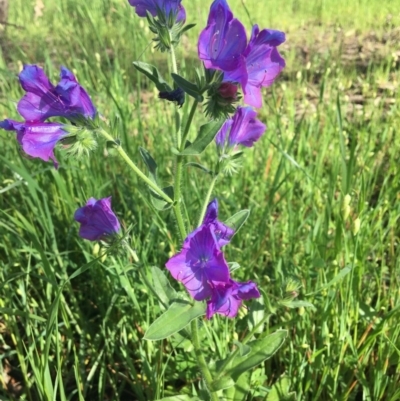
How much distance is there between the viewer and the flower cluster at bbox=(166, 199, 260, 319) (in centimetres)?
117

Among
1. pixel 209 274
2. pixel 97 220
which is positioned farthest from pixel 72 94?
pixel 209 274

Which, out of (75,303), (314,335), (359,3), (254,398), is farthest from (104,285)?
(359,3)

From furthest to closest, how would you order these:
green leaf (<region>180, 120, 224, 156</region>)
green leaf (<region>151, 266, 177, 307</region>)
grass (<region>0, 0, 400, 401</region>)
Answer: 1. grass (<region>0, 0, 400, 401</region>)
2. green leaf (<region>151, 266, 177, 307</region>)
3. green leaf (<region>180, 120, 224, 156</region>)

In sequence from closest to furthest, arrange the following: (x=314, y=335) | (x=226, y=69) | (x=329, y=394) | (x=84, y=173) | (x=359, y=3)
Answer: (x=226, y=69)
(x=329, y=394)
(x=314, y=335)
(x=84, y=173)
(x=359, y=3)

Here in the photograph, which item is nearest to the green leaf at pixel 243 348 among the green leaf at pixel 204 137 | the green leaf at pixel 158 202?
the green leaf at pixel 158 202

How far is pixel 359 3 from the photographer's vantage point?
319 centimetres

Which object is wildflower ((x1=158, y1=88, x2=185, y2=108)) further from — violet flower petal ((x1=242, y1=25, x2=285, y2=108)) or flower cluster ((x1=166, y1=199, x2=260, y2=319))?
flower cluster ((x1=166, y1=199, x2=260, y2=319))

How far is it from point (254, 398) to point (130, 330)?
52 centimetres

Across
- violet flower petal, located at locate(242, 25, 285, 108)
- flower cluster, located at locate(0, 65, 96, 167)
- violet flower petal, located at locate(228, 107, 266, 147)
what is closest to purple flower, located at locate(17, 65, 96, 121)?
flower cluster, located at locate(0, 65, 96, 167)

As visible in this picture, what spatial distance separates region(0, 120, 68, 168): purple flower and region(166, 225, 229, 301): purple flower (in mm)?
413

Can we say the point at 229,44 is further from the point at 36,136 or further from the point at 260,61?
the point at 36,136

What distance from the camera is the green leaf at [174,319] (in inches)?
47.3

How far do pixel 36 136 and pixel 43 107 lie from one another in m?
0.07

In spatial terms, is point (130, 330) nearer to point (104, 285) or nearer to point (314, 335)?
point (104, 285)
